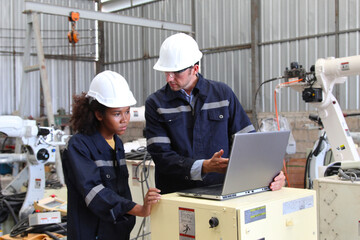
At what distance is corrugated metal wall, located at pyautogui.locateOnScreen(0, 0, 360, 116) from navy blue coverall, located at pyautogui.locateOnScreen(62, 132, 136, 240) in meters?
4.79

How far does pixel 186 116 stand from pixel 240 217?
0.67m

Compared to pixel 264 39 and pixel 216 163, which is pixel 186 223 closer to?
pixel 216 163

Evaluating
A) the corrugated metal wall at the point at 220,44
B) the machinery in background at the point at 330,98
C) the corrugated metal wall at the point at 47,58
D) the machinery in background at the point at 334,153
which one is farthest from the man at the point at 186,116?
the corrugated metal wall at the point at 47,58

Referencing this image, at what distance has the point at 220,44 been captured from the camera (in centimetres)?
725

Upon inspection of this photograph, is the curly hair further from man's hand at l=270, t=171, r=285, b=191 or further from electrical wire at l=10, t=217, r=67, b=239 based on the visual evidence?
Answer: electrical wire at l=10, t=217, r=67, b=239

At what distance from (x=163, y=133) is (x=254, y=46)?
520cm

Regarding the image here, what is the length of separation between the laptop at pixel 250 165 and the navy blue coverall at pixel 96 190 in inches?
12.2

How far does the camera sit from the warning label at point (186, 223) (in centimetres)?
134

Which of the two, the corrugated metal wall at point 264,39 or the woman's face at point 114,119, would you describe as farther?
the corrugated metal wall at point 264,39

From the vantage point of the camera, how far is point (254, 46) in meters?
6.67

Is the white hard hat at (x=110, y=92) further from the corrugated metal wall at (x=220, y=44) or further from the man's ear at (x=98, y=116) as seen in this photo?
the corrugated metal wall at (x=220, y=44)

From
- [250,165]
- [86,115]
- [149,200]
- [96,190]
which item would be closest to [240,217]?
[250,165]

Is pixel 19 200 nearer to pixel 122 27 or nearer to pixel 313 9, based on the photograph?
pixel 313 9

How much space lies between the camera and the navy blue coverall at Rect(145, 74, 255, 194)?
1.75 meters
